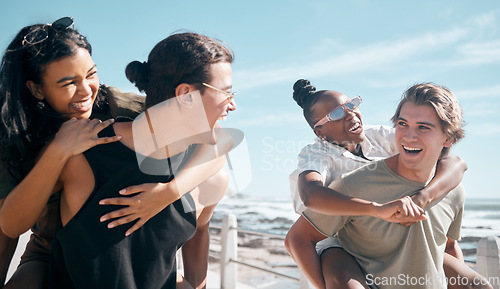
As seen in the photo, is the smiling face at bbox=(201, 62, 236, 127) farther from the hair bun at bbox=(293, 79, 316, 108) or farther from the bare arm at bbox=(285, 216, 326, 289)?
the hair bun at bbox=(293, 79, 316, 108)

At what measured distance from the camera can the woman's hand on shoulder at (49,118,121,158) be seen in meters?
1.68

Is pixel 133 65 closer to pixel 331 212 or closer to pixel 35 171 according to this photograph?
pixel 35 171

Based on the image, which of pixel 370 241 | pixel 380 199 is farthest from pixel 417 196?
pixel 370 241

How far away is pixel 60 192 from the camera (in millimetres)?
1859

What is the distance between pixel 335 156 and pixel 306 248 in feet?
2.31

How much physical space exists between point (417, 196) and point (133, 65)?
1.52 meters

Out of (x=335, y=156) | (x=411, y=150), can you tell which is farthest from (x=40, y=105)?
(x=411, y=150)

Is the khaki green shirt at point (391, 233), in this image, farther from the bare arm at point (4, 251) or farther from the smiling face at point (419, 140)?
the bare arm at point (4, 251)

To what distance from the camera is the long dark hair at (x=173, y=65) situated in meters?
1.85

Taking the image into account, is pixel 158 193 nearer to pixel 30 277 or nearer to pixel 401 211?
pixel 30 277

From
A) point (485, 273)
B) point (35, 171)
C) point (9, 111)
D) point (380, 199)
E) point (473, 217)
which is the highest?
point (9, 111)

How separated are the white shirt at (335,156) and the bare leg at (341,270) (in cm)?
54

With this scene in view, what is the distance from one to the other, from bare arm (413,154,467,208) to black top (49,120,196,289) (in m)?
1.16

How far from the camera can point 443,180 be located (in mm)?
2266
